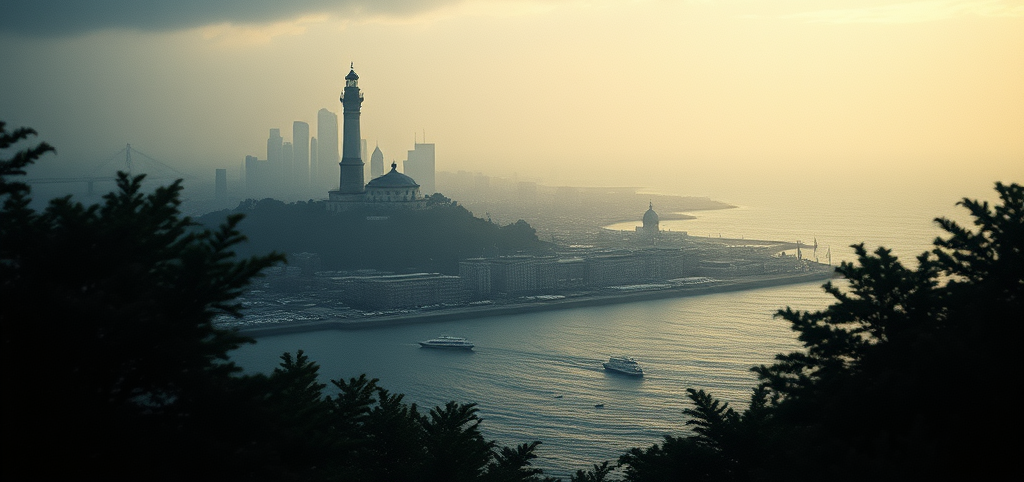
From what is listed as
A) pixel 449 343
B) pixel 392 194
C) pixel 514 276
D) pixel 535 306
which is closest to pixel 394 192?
pixel 392 194

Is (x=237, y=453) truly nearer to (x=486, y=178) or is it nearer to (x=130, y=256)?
(x=130, y=256)

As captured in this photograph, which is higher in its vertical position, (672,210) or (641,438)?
(672,210)

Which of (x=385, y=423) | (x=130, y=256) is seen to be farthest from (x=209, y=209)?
(x=130, y=256)

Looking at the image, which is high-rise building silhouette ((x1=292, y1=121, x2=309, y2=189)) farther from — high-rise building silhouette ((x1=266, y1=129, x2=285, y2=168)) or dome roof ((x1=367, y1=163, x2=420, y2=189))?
dome roof ((x1=367, y1=163, x2=420, y2=189))

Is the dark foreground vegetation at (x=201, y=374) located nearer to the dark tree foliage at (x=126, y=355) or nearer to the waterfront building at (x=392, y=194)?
the dark tree foliage at (x=126, y=355)

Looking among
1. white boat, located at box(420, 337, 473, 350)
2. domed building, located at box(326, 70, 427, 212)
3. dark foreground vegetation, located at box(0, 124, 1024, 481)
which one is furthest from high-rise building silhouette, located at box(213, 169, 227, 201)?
dark foreground vegetation, located at box(0, 124, 1024, 481)

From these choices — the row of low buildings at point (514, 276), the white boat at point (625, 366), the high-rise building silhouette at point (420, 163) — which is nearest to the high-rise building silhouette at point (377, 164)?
the high-rise building silhouette at point (420, 163)

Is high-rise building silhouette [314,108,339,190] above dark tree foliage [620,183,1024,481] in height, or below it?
above
